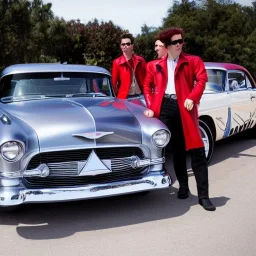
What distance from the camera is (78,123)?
3803 mm

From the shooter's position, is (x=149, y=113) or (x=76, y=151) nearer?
(x=76, y=151)

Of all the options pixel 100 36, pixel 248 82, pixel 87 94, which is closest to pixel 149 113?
pixel 87 94

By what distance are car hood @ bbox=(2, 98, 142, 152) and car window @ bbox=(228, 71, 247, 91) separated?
297 centimetres

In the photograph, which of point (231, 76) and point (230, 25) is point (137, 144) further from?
point (230, 25)

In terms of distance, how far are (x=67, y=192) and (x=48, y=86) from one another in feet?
5.89

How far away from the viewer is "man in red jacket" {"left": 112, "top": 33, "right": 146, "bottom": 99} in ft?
19.2

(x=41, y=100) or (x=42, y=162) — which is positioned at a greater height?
(x=41, y=100)

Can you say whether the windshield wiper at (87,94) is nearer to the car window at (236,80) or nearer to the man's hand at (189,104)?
the man's hand at (189,104)

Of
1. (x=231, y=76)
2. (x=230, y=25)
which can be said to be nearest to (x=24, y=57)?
(x=231, y=76)

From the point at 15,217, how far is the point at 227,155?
12.6ft

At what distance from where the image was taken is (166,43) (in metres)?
4.28

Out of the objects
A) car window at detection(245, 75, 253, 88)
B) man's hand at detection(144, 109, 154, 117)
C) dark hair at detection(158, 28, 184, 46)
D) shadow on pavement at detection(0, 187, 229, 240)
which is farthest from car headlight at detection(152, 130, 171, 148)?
car window at detection(245, 75, 253, 88)

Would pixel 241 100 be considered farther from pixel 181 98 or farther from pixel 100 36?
pixel 100 36

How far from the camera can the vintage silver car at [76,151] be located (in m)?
3.57
